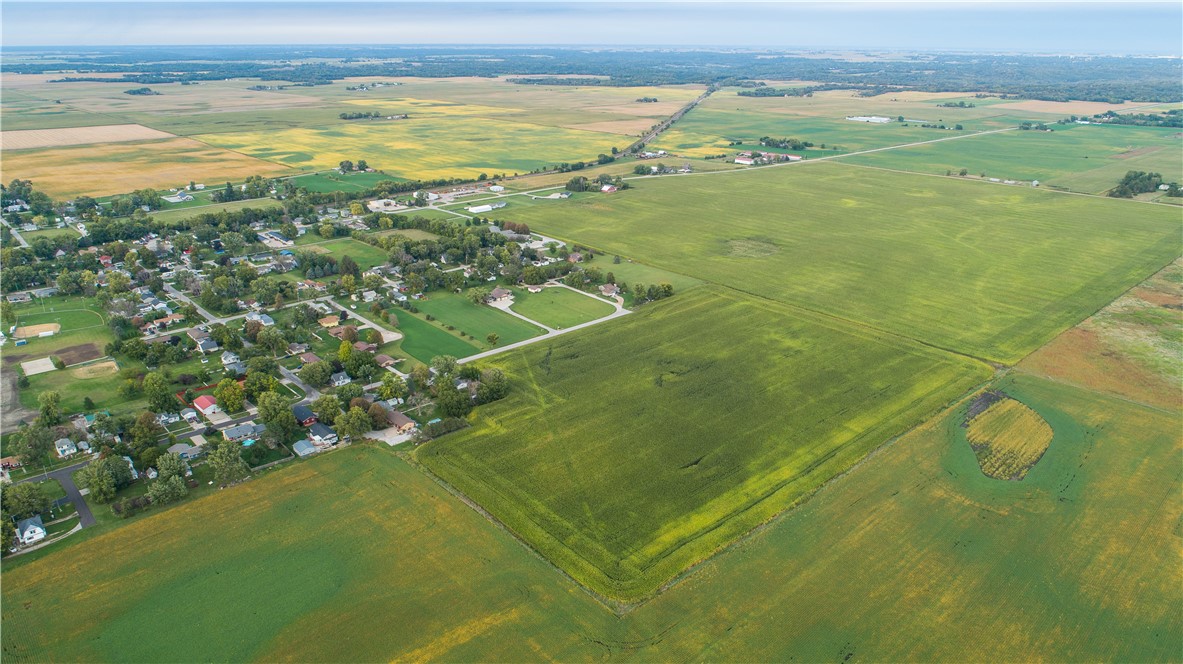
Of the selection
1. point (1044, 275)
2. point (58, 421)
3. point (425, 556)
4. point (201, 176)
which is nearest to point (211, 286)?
point (58, 421)

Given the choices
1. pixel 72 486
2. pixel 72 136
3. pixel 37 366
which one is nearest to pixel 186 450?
pixel 72 486

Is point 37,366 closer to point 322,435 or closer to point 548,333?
point 322,435

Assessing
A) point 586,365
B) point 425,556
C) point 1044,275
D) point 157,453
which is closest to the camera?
point 425,556

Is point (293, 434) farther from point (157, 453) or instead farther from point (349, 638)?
point (349, 638)

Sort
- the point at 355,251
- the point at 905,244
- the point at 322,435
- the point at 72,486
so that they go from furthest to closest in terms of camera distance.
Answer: the point at 905,244
the point at 355,251
the point at 322,435
the point at 72,486

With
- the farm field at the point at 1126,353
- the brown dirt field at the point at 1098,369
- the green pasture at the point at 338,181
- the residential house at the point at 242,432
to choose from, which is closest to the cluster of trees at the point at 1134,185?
the farm field at the point at 1126,353

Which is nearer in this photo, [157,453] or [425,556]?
[425,556]
